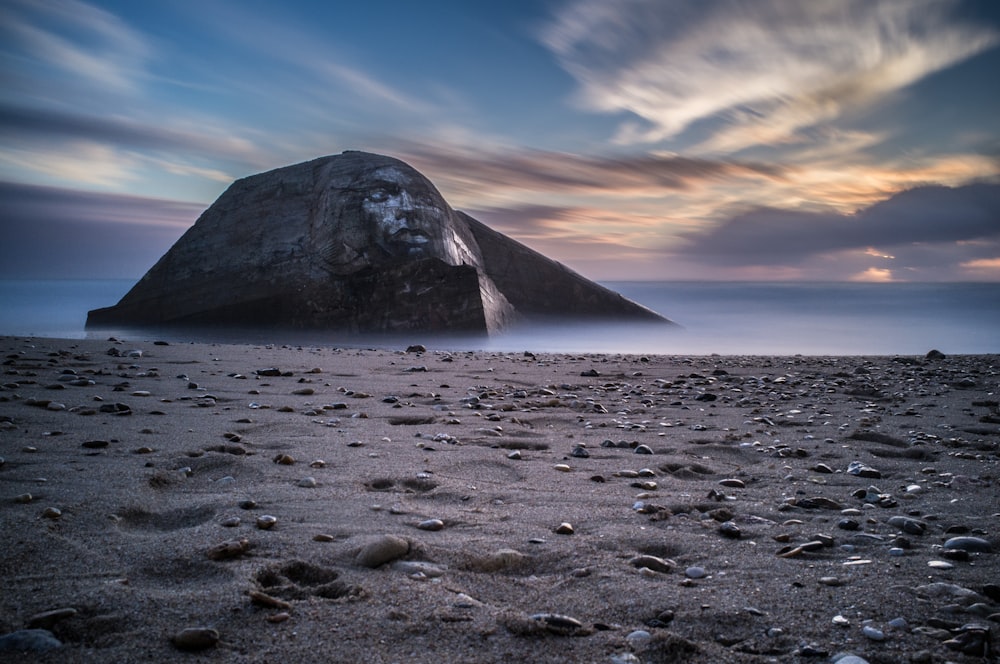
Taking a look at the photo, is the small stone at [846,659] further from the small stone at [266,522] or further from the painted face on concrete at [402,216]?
the painted face on concrete at [402,216]

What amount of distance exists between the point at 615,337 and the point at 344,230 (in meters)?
5.98

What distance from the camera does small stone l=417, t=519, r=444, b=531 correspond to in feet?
7.61

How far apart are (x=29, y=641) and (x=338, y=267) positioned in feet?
38.2

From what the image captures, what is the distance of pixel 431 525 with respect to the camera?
7.65ft

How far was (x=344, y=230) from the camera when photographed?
42.5 feet

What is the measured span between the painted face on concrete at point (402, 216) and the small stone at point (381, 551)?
36.0 feet

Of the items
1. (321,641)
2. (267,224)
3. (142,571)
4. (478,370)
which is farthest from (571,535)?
(267,224)

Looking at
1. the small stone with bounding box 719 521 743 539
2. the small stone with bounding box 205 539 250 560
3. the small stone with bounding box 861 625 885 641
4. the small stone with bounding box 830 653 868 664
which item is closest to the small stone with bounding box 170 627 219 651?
the small stone with bounding box 205 539 250 560

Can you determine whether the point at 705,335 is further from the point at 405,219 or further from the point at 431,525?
the point at 431,525

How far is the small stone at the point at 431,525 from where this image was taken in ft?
7.61

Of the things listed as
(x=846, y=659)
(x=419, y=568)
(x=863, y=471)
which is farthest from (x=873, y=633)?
(x=863, y=471)

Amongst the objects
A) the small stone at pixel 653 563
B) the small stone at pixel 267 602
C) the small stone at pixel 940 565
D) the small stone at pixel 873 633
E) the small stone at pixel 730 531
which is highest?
the small stone at pixel 940 565

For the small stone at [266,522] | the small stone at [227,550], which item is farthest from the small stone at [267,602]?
the small stone at [266,522]

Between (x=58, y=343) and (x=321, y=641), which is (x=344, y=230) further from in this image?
(x=321, y=641)
